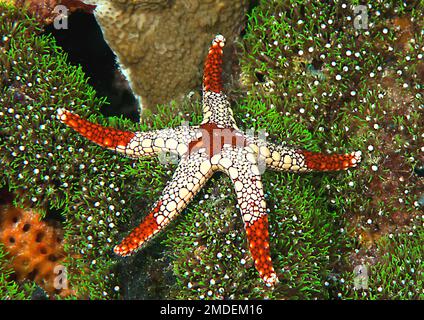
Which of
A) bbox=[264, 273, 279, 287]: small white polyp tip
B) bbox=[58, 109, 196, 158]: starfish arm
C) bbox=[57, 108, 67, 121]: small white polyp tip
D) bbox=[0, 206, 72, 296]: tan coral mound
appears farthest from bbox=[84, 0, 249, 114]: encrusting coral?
bbox=[264, 273, 279, 287]: small white polyp tip

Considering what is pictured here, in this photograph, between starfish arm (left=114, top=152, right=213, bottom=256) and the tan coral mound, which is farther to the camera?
the tan coral mound

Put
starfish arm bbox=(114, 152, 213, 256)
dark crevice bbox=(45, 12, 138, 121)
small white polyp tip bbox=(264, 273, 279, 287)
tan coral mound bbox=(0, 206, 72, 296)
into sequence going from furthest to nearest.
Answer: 1. dark crevice bbox=(45, 12, 138, 121)
2. tan coral mound bbox=(0, 206, 72, 296)
3. starfish arm bbox=(114, 152, 213, 256)
4. small white polyp tip bbox=(264, 273, 279, 287)

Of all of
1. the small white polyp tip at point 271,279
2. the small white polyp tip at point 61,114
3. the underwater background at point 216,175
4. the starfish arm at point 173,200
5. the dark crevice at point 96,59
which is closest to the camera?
the small white polyp tip at point 271,279

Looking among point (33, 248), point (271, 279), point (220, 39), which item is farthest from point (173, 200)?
point (220, 39)

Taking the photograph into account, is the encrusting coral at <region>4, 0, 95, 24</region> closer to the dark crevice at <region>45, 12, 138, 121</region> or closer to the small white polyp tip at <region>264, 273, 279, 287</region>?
the dark crevice at <region>45, 12, 138, 121</region>

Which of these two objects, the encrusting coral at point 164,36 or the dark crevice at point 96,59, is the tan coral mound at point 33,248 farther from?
the encrusting coral at point 164,36

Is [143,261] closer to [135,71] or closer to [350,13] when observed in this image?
[135,71]

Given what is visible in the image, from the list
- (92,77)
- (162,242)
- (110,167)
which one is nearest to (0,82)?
(92,77)

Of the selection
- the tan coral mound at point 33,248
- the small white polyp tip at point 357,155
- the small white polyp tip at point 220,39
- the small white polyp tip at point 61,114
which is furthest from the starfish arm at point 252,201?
the tan coral mound at point 33,248
